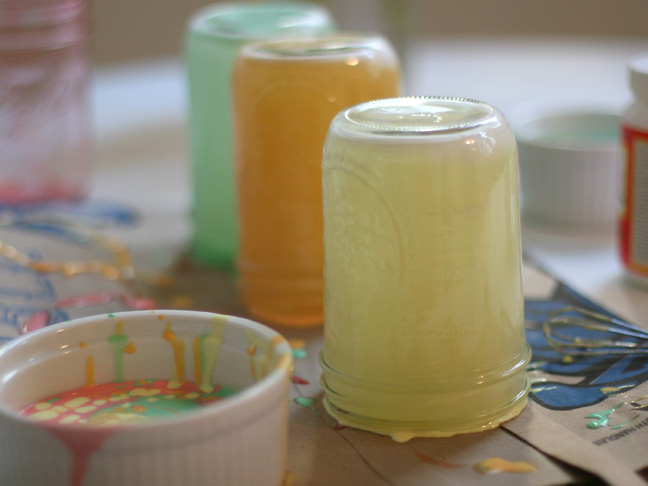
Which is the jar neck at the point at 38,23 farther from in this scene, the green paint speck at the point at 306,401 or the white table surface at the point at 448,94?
the green paint speck at the point at 306,401

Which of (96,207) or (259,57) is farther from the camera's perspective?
(96,207)

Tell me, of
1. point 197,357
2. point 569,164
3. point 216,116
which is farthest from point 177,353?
point 569,164

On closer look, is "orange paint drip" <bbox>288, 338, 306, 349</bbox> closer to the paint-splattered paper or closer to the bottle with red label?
the paint-splattered paper

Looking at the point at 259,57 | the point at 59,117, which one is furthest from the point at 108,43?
the point at 259,57

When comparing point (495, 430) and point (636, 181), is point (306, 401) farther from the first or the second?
point (636, 181)

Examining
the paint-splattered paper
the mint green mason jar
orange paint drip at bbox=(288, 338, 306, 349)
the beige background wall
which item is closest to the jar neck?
the mint green mason jar

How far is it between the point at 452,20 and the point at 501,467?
198 cm

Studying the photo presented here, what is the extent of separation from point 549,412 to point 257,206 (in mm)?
298

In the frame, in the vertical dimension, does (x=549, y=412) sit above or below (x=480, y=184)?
below

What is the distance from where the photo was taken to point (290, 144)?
0.69 meters

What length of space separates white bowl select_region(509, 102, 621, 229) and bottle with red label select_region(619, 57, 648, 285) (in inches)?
5.1

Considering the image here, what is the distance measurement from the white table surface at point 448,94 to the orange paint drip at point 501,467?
0.25 m

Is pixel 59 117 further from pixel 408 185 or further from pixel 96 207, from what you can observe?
pixel 408 185

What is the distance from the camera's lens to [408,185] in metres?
0.50
